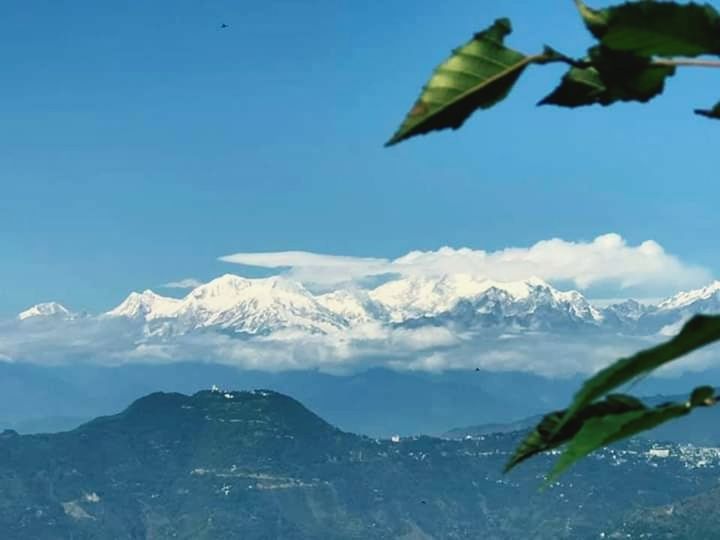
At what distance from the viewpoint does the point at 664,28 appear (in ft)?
11.3

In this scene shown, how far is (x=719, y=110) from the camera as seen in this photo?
3.81 m

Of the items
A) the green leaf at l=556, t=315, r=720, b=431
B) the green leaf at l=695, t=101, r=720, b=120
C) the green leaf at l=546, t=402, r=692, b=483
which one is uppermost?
the green leaf at l=695, t=101, r=720, b=120

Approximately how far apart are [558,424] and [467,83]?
1270mm

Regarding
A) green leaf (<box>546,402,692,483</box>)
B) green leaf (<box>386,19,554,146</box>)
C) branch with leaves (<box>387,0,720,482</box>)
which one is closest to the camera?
branch with leaves (<box>387,0,720,482</box>)

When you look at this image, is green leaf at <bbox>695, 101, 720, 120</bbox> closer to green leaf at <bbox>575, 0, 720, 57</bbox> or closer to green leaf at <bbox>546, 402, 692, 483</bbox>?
green leaf at <bbox>575, 0, 720, 57</bbox>

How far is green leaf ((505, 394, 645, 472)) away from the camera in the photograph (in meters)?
3.71

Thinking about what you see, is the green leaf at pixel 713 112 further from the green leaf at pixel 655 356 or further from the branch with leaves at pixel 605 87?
the green leaf at pixel 655 356

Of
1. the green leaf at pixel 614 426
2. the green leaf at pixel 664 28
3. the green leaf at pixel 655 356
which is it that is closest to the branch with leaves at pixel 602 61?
the green leaf at pixel 664 28

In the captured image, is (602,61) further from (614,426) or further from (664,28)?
(614,426)

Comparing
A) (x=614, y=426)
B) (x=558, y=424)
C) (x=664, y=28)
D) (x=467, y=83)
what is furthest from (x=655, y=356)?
(x=467, y=83)

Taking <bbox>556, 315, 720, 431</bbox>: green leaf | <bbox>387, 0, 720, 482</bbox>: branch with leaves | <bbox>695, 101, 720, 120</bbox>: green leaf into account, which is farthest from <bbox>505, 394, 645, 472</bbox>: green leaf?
<bbox>695, 101, 720, 120</bbox>: green leaf

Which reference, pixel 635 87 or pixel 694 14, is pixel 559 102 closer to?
pixel 635 87

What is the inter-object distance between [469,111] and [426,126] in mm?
162

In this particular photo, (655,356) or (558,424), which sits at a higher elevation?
(655,356)
